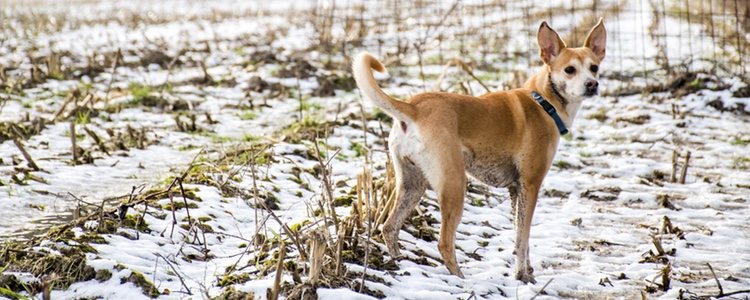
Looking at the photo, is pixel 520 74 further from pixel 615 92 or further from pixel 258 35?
pixel 258 35

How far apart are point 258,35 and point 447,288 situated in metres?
12.8

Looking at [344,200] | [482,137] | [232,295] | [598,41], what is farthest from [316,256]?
[598,41]

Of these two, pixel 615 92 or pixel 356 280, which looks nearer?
pixel 356 280

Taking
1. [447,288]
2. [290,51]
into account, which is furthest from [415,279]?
[290,51]

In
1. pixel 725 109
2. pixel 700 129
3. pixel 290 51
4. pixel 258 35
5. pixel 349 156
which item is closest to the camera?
pixel 349 156

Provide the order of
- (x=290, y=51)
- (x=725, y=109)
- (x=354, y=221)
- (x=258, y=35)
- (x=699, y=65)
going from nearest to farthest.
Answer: (x=354, y=221) < (x=725, y=109) < (x=699, y=65) < (x=290, y=51) < (x=258, y=35)

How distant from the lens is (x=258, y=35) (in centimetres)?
1653

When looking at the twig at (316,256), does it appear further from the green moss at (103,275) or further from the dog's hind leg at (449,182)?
the green moss at (103,275)

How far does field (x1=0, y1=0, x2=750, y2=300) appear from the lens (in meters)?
4.35

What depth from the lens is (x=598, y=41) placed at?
5.66 meters

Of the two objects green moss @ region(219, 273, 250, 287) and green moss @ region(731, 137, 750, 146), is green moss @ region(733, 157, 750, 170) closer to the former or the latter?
green moss @ region(731, 137, 750, 146)

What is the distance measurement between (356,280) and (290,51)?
10.1 metres

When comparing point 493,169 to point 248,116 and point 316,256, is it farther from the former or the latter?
point 248,116

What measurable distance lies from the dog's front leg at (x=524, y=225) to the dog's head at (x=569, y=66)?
29.0 inches
